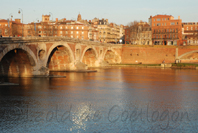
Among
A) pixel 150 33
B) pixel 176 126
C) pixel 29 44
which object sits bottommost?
pixel 176 126

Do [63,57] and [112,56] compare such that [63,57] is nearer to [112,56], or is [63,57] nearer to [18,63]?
[18,63]

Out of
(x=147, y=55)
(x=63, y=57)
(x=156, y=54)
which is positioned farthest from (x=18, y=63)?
(x=156, y=54)

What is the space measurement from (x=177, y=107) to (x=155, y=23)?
87625 mm

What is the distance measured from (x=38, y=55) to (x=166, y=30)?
2755 inches

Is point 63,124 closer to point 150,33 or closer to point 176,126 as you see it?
point 176,126

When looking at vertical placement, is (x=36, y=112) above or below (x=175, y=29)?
below

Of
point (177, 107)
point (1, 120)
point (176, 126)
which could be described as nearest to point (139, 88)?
point (177, 107)

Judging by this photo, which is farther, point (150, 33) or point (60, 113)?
point (150, 33)

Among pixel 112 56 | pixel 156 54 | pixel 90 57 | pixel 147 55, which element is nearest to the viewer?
pixel 90 57

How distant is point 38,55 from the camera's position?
5300cm

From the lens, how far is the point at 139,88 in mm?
42656

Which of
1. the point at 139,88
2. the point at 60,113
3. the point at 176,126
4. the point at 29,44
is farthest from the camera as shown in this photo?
the point at 29,44

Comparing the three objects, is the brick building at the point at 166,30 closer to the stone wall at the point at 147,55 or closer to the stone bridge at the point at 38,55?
the stone wall at the point at 147,55

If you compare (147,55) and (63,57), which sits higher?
(147,55)
